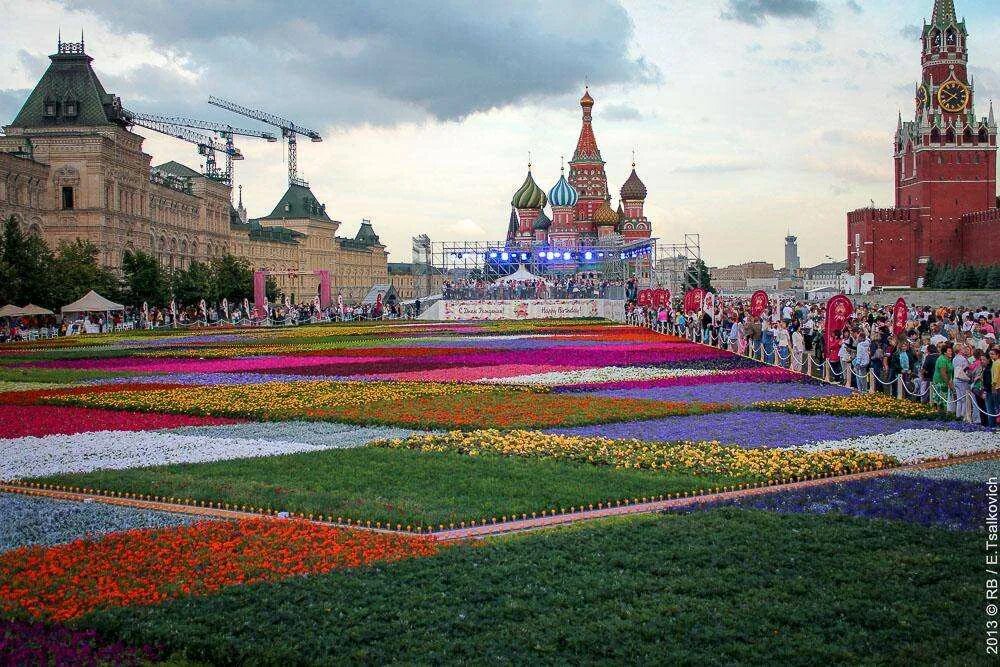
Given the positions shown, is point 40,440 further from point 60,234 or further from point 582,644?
point 60,234

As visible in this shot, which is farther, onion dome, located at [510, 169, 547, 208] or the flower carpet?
onion dome, located at [510, 169, 547, 208]

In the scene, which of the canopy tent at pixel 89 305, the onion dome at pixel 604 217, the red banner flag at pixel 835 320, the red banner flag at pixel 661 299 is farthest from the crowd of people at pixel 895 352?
the onion dome at pixel 604 217

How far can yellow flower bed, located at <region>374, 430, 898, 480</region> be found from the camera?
14211mm

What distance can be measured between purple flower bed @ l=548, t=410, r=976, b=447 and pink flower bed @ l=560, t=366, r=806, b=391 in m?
4.98

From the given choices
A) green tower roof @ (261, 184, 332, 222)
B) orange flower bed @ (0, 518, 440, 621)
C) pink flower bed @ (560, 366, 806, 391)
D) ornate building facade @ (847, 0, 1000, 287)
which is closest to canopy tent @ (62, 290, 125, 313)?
pink flower bed @ (560, 366, 806, 391)

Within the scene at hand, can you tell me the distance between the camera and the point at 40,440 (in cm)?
1716

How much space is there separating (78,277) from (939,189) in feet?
310

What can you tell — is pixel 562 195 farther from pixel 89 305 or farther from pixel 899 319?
pixel 899 319

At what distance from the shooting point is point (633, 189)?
120125 millimetres

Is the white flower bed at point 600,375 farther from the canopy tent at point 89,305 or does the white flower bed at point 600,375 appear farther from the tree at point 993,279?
the tree at point 993,279

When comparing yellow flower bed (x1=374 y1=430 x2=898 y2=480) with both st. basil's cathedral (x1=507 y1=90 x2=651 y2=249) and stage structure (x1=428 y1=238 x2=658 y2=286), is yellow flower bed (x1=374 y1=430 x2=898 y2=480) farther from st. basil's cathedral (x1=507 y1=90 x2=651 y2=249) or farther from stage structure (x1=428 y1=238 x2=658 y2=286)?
st. basil's cathedral (x1=507 y1=90 x2=651 y2=249)

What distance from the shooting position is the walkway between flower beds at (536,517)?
11336 mm

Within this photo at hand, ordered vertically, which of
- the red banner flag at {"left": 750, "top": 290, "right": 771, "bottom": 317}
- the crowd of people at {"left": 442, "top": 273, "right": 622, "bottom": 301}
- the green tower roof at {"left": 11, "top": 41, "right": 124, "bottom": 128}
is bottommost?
the red banner flag at {"left": 750, "top": 290, "right": 771, "bottom": 317}

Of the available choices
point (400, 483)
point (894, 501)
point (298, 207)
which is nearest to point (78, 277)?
point (400, 483)
